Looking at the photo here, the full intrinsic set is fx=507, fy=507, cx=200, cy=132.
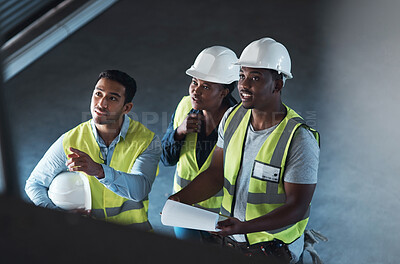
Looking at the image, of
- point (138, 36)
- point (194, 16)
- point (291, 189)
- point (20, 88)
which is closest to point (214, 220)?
point (291, 189)

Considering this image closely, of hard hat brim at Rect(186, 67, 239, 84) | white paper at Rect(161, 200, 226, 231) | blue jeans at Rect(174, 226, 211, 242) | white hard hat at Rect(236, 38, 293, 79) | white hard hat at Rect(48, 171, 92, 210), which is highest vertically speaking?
white hard hat at Rect(236, 38, 293, 79)

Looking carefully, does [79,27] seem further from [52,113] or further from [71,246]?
[71,246]

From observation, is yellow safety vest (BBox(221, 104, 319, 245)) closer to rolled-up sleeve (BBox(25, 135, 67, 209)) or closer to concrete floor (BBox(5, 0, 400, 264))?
rolled-up sleeve (BBox(25, 135, 67, 209))

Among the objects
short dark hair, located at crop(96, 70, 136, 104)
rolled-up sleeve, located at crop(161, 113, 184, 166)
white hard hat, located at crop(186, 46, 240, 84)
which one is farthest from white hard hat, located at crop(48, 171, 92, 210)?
white hard hat, located at crop(186, 46, 240, 84)

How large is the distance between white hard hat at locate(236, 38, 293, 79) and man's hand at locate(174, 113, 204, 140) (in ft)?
2.03

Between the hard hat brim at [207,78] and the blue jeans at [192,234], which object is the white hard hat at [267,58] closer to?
the hard hat brim at [207,78]

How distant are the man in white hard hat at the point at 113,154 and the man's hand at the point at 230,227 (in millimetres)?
668

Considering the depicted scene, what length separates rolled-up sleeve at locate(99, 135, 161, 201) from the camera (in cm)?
275

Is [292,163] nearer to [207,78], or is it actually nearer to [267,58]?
[267,58]

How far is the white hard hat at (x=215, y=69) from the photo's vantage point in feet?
11.1

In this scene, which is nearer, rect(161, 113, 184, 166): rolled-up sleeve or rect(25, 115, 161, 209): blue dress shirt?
rect(25, 115, 161, 209): blue dress shirt

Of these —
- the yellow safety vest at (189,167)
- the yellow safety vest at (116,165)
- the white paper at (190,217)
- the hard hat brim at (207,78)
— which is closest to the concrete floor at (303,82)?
the yellow safety vest at (189,167)

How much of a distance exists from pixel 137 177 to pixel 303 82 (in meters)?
5.25

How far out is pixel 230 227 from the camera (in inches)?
93.1
